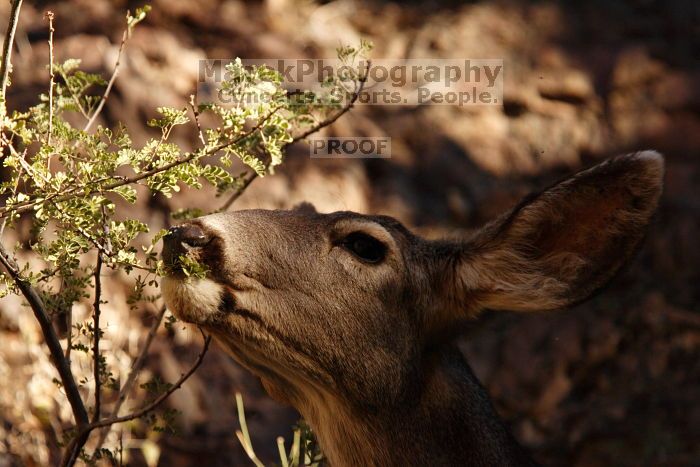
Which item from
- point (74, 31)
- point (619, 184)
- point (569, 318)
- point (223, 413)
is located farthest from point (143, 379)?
point (619, 184)

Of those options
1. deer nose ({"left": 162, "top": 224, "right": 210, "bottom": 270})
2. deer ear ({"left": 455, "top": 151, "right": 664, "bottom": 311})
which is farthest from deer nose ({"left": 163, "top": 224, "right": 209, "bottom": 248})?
deer ear ({"left": 455, "top": 151, "right": 664, "bottom": 311})

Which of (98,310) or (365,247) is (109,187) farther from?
(365,247)

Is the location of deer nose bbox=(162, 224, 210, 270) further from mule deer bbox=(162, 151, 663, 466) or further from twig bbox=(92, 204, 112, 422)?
twig bbox=(92, 204, 112, 422)

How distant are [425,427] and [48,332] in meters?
1.55

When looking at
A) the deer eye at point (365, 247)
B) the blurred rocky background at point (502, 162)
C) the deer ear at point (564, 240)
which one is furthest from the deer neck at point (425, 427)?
the blurred rocky background at point (502, 162)

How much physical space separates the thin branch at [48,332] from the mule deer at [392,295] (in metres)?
0.47

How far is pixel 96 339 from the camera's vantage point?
3611mm

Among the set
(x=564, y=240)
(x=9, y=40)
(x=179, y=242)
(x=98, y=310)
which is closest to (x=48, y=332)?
(x=98, y=310)

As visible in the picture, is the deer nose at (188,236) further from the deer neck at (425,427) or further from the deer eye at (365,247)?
the deer neck at (425,427)

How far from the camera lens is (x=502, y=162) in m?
9.08

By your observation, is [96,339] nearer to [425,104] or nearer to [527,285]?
[527,285]

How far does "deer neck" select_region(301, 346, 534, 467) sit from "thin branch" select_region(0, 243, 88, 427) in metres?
0.91

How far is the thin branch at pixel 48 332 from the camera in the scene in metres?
3.08

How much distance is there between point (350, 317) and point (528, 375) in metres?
4.90
